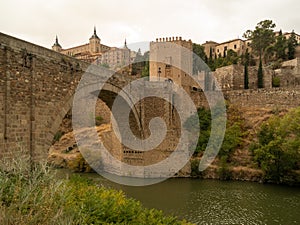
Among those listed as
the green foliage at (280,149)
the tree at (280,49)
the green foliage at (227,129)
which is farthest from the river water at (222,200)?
the tree at (280,49)

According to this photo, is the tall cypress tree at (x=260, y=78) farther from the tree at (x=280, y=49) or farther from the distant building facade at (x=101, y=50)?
the distant building facade at (x=101, y=50)

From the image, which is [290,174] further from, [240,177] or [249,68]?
[249,68]

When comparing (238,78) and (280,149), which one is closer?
(280,149)

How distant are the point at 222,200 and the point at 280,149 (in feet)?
16.5

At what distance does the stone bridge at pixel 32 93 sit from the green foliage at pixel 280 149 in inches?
455

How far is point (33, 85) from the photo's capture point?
29.6ft

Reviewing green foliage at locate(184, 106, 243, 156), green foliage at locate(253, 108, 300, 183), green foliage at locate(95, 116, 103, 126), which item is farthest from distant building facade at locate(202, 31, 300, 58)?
green foliage at locate(253, 108, 300, 183)

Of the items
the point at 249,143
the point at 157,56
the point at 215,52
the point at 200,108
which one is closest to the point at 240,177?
the point at 249,143

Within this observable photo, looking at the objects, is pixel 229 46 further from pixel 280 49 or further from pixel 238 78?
pixel 238 78

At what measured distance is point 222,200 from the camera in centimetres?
1392

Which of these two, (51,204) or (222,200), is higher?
(51,204)

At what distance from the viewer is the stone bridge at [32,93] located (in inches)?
320

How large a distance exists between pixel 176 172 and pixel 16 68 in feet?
42.7

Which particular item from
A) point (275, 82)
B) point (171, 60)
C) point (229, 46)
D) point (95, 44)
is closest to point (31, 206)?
point (171, 60)
